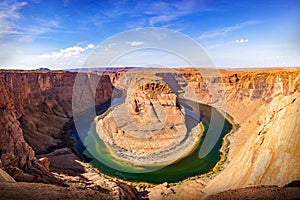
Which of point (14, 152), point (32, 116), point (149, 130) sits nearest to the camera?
point (14, 152)

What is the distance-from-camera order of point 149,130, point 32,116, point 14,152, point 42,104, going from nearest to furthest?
1. point 14,152
2. point 149,130
3. point 32,116
4. point 42,104

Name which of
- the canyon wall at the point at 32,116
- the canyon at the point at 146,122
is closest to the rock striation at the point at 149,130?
the canyon at the point at 146,122

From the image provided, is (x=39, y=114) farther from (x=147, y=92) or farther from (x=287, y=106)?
(x=287, y=106)

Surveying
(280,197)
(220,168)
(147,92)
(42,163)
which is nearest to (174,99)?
(147,92)

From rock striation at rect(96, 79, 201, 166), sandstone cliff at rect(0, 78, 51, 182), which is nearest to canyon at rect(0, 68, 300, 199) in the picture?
sandstone cliff at rect(0, 78, 51, 182)

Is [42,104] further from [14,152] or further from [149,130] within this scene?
[14,152]

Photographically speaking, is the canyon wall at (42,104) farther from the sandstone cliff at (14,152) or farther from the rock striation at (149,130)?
the sandstone cliff at (14,152)

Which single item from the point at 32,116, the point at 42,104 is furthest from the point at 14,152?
the point at 42,104

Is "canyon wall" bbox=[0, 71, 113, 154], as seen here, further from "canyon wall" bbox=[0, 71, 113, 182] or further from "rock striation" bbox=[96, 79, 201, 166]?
"rock striation" bbox=[96, 79, 201, 166]
